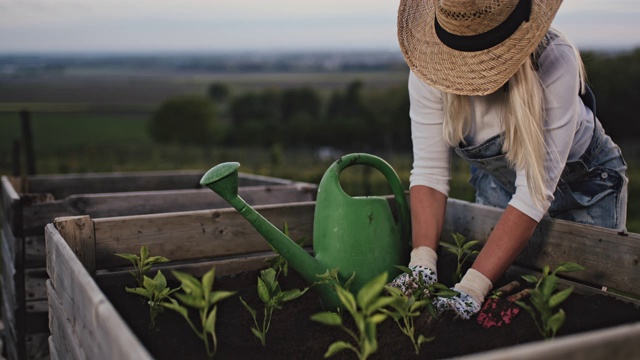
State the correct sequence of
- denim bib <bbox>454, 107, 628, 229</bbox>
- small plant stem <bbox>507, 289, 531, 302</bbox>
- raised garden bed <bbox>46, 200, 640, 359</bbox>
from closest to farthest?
raised garden bed <bbox>46, 200, 640, 359</bbox> → small plant stem <bbox>507, 289, 531, 302</bbox> → denim bib <bbox>454, 107, 628, 229</bbox>

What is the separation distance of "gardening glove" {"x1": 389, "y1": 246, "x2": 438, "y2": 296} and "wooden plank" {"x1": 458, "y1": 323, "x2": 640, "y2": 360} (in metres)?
0.67

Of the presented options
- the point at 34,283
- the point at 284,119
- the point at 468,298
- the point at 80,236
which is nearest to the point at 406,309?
the point at 468,298

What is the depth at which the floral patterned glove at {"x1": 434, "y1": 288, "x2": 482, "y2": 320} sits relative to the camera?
1.71 metres

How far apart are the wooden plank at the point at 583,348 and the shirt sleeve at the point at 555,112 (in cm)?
74

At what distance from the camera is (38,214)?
9.64 feet

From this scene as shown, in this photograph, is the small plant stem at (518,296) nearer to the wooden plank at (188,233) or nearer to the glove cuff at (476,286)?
the glove cuff at (476,286)

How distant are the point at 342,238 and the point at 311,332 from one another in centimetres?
31

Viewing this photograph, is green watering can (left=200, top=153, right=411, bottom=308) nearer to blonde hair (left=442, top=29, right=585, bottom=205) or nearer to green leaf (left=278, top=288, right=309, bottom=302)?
green leaf (left=278, top=288, right=309, bottom=302)

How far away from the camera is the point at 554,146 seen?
1.84 m

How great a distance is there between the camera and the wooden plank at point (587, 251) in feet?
6.25

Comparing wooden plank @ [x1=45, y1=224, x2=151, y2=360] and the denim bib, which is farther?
the denim bib

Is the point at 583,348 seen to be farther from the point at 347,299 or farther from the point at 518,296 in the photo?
the point at 518,296

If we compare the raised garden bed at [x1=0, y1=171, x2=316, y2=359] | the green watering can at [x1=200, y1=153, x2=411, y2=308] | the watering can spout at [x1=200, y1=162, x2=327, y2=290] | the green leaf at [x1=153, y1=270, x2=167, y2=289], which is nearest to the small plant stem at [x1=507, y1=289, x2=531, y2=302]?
the green watering can at [x1=200, y1=153, x2=411, y2=308]

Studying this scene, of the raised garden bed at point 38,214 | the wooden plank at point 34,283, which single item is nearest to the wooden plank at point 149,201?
the raised garden bed at point 38,214
